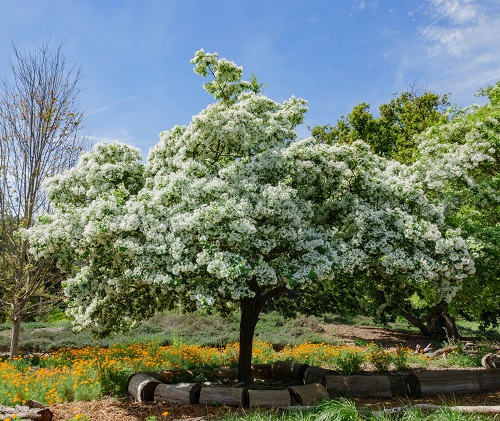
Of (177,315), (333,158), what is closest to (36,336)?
(177,315)

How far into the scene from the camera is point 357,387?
425 inches

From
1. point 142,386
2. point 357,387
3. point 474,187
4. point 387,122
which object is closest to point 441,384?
point 357,387

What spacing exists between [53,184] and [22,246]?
394cm

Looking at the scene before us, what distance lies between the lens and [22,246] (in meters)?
13.5

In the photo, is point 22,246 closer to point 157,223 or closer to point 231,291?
point 157,223

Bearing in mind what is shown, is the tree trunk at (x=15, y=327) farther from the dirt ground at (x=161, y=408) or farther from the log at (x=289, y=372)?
the log at (x=289, y=372)

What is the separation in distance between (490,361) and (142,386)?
11856 millimetres

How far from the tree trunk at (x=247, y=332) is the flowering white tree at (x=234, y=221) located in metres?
0.03

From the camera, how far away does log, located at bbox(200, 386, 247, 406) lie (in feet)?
31.2

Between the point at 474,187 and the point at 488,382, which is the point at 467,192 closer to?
the point at 474,187

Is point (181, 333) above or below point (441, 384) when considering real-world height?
above

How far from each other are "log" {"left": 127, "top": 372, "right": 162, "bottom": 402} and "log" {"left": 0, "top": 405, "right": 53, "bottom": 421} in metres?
2.29

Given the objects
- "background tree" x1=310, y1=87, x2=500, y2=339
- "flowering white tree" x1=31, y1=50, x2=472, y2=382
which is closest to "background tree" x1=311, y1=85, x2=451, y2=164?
"background tree" x1=310, y1=87, x2=500, y2=339

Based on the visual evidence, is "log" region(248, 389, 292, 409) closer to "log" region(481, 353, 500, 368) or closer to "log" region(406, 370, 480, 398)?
"log" region(406, 370, 480, 398)
